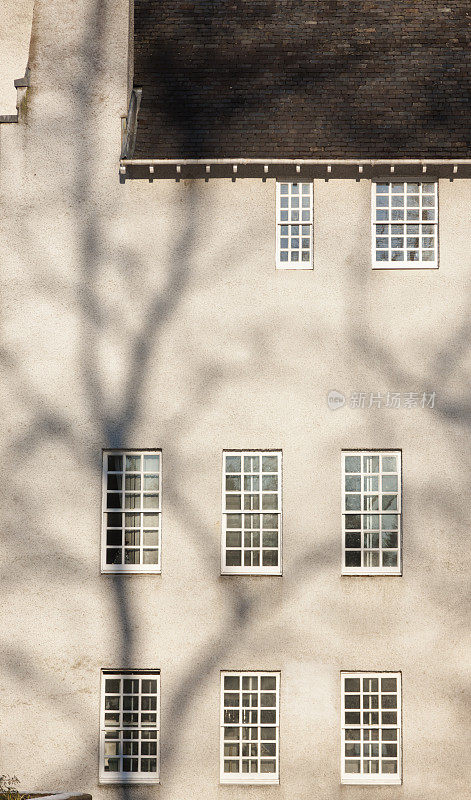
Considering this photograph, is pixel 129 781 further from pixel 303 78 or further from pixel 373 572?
pixel 303 78

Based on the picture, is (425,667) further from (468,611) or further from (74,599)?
(74,599)

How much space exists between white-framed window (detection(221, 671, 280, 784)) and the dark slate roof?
8.94 m

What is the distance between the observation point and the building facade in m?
15.6

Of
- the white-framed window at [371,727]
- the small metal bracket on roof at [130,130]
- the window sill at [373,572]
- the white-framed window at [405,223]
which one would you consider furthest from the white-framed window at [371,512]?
the small metal bracket on roof at [130,130]

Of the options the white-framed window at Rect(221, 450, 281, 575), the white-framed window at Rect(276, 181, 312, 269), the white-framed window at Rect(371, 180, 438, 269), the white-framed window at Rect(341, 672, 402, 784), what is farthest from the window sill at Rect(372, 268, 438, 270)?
the white-framed window at Rect(341, 672, 402, 784)

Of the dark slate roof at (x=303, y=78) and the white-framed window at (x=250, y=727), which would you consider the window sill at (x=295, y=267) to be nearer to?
the dark slate roof at (x=303, y=78)

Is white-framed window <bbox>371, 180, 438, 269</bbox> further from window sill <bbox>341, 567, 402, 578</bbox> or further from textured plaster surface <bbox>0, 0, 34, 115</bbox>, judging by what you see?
textured plaster surface <bbox>0, 0, 34, 115</bbox>

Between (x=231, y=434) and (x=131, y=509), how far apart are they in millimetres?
2153

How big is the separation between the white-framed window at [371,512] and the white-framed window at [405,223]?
347cm

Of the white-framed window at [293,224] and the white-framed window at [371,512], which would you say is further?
the white-framed window at [293,224]

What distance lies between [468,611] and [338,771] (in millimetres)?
3406

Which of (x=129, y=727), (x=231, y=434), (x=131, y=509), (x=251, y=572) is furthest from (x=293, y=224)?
(x=129, y=727)

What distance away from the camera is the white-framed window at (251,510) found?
1597 cm

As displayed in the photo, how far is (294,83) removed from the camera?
1711cm
